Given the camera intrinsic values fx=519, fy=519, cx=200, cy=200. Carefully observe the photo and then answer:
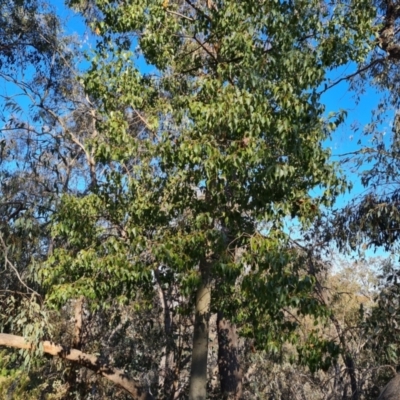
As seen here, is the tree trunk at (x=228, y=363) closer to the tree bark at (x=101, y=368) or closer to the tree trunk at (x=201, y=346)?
the tree bark at (x=101, y=368)

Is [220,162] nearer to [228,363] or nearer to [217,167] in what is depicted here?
[217,167]

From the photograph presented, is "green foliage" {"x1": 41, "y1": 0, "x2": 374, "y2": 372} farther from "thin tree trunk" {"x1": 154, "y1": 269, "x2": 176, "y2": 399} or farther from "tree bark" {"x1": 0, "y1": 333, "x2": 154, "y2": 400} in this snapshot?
"thin tree trunk" {"x1": 154, "y1": 269, "x2": 176, "y2": 399}

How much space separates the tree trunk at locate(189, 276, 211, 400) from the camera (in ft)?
17.7

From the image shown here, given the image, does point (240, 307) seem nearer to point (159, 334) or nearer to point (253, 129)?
point (253, 129)

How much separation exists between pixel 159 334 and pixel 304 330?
412 cm

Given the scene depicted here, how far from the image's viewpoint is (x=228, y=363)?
8008mm

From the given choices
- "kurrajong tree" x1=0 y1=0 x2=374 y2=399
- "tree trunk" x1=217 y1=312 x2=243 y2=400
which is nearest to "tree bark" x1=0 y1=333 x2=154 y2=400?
"kurrajong tree" x1=0 y1=0 x2=374 y2=399

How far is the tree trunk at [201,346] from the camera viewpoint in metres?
5.41

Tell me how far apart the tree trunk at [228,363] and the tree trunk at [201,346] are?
2.32 m

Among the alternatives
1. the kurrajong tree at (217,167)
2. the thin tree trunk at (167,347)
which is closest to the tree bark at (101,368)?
the kurrajong tree at (217,167)

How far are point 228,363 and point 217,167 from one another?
4.40 m

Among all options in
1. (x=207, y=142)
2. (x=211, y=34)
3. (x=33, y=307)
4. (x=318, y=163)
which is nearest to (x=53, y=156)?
(x=33, y=307)

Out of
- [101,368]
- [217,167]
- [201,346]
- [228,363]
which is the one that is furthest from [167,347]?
[217,167]

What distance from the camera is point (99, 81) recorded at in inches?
206
